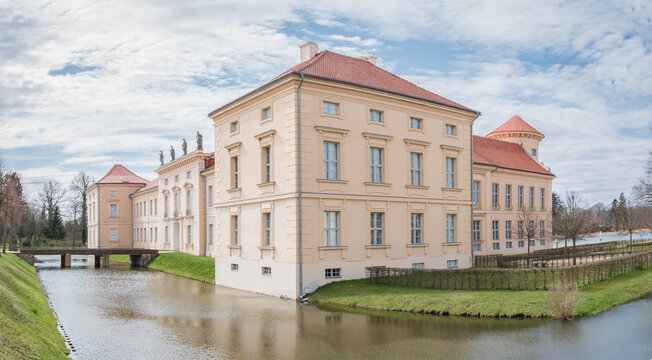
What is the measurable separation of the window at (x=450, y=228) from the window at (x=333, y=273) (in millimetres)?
8997

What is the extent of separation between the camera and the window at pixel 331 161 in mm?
26750

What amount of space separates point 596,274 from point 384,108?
13033 mm

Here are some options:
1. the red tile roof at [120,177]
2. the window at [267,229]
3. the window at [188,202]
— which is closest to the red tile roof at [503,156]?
the window at [267,229]

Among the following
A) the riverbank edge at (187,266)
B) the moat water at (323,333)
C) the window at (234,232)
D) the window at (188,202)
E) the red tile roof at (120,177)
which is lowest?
the riverbank edge at (187,266)

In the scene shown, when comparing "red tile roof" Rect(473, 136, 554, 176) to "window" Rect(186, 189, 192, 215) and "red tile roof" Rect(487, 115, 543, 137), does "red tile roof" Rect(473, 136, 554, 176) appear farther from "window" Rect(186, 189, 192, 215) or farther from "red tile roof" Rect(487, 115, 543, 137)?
"window" Rect(186, 189, 192, 215)

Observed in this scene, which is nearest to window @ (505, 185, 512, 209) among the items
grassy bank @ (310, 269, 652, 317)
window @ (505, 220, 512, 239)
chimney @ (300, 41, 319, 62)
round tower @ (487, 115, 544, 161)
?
window @ (505, 220, 512, 239)

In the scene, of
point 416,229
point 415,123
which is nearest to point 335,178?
point 416,229

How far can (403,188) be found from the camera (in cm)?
2958

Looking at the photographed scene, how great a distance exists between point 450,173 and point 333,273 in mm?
10976

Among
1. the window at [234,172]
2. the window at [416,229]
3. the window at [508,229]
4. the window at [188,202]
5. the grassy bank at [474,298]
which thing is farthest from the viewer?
the window at [188,202]

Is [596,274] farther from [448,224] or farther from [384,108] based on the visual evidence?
[384,108]

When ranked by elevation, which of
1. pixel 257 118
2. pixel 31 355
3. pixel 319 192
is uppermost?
pixel 257 118

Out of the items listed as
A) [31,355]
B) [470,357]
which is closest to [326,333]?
[470,357]

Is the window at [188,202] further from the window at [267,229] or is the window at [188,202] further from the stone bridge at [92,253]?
the window at [267,229]
